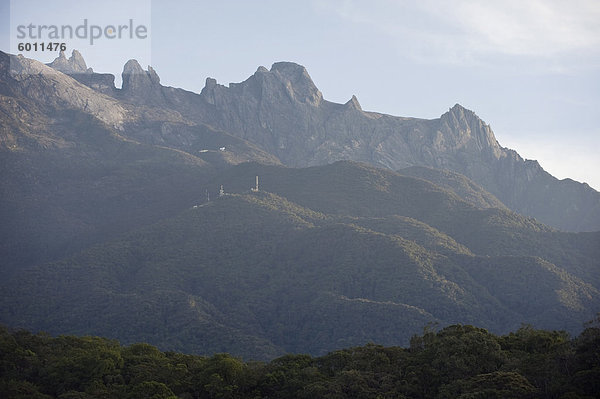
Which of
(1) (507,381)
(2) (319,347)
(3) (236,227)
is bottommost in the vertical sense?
(2) (319,347)

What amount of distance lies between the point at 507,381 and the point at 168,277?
11978cm

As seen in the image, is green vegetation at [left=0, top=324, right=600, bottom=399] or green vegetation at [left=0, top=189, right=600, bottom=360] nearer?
green vegetation at [left=0, top=324, right=600, bottom=399]

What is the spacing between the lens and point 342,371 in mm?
72500

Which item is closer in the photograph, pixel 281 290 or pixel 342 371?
pixel 342 371

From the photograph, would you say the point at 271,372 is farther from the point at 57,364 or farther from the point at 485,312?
the point at 485,312

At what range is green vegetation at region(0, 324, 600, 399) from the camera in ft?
207

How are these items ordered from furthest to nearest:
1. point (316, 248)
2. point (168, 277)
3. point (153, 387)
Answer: point (316, 248) → point (168, 277) → point (153, 387)

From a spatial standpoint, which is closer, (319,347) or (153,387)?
(153,387)

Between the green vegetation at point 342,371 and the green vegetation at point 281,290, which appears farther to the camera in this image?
the green vegetation at point 281,290

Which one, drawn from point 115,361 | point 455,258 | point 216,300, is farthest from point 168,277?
point 115,361

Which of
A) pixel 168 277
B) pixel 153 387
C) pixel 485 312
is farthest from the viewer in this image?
pixel 168 277

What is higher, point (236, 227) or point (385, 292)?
point (236, 227)

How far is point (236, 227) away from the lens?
197m

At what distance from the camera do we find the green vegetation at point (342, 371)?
63.1 meters
